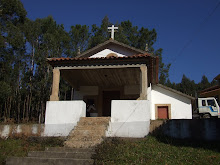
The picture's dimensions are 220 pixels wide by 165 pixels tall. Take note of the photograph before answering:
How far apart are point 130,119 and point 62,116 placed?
10.2ft

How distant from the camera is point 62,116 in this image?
10680 mm

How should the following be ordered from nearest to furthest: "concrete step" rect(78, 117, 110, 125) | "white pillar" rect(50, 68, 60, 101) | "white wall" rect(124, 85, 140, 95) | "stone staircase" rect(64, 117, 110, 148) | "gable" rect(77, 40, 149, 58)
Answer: "stone staircase" rect(64, 117, 110, 148) < "concrete step" rect(78, 117, 110, 125) < "white pillar" rect(50, 68, 60, 101) < "gable" rect(77, 40, 149, 58) < "white wall" rect(124, 85, 140, 95)

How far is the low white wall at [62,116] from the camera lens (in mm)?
10430

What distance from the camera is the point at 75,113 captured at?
34.8ft

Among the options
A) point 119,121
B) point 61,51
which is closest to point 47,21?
point 61,51

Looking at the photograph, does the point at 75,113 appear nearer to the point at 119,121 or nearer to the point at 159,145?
the point at 119,121

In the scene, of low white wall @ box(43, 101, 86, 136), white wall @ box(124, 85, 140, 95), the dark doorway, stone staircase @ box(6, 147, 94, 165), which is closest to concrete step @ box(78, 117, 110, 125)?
low white wall @ box(43, 101, 86, 136)

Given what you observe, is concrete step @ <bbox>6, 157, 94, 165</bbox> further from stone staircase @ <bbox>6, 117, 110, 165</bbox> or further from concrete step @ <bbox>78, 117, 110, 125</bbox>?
concrete step @ <bbox>78, 117, 110, 125</bbox>

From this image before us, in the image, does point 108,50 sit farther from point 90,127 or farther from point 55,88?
point 90,127

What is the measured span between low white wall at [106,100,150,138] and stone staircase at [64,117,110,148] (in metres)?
0.43

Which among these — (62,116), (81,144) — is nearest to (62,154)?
(81,144)

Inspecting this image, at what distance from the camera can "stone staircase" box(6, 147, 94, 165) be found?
22.2 feet

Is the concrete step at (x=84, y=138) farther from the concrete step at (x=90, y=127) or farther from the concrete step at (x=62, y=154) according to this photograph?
the concrete step at (x=62, y=154)

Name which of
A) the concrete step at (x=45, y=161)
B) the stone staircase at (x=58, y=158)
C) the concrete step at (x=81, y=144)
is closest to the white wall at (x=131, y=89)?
the concrete step at (x=81, y=144)
